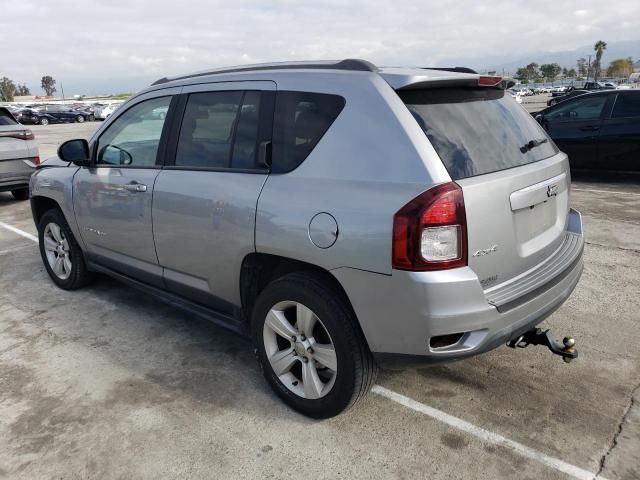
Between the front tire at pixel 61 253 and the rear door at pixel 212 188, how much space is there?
152 centimetres

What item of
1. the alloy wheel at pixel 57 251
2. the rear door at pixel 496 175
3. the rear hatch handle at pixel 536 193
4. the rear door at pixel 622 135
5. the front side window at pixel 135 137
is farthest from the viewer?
the rear door at pixel 622 135

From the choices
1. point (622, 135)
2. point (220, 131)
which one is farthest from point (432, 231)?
point (622, 135)

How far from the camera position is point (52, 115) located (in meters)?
40.6

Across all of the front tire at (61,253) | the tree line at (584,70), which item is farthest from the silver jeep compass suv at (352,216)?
the tree line at (584,70)

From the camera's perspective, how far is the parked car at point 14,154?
8359 mm

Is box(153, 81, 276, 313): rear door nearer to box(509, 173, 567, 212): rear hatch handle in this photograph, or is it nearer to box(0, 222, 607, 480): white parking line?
box(0, 222, 607, 480): white parking line

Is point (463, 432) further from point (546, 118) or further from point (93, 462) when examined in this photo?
point (546, 118)

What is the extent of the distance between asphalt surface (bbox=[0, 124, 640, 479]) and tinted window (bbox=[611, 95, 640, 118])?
580 cm

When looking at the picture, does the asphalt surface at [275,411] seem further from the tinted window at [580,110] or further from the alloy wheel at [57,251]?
the tinted window at [580,110]

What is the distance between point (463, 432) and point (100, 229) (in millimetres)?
3009

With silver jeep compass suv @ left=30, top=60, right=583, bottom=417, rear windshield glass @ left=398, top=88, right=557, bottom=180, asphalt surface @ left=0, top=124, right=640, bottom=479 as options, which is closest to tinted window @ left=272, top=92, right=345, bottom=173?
silver jeep compass suv @ left=30, top=60, right=583, bottom=417

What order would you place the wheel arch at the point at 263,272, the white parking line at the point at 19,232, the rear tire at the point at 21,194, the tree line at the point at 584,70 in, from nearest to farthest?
the wheel arch at the point at 263,272
the white parking line at the point at 19,232
the rear tire at the point at 21,194
the tree line at the point at 584,70

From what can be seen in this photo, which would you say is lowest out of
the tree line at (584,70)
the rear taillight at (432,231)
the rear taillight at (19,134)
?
the tree line at (584,70)

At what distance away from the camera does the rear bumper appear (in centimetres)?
230
